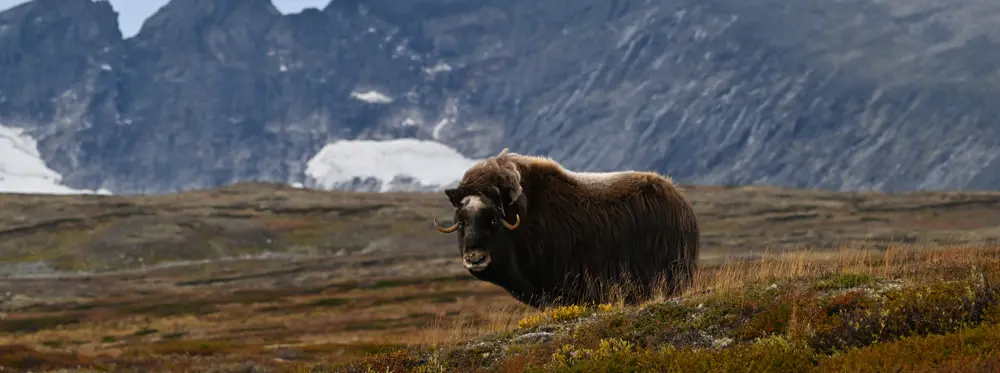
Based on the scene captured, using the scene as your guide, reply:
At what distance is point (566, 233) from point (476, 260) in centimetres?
165

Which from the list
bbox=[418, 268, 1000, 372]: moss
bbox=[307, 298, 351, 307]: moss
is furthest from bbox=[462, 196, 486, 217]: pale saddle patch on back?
bbox=[307, 298, 351, 307]: moss

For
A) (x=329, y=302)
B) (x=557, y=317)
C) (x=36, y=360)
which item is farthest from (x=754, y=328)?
(x=329, y=302)

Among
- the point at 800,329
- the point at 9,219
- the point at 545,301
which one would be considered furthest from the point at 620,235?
the point at 9,219

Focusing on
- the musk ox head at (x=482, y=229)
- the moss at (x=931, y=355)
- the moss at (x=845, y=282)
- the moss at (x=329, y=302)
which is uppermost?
the musk ox head at (x=482, y=229)

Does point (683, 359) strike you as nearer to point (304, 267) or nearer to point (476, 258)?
point (476, 258)

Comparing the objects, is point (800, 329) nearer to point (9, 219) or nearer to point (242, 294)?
point (242, 294)

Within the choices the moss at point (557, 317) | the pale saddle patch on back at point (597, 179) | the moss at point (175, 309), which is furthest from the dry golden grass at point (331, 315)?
the pale saddle patch on back at point (597, 179)

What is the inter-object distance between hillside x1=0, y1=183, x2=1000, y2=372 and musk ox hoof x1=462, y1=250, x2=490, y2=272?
2.65ft

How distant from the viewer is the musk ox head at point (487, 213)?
1507 cm

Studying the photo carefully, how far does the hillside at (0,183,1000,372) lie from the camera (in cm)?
1856

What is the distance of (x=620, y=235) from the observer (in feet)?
53.1

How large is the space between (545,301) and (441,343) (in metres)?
2.14

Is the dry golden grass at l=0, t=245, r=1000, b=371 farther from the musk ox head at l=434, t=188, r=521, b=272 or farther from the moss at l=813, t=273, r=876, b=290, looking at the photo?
the musk ox head at l=434, t=188, r=521, b=272

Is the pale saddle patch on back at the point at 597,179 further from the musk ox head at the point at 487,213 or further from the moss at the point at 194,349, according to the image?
the moss at the point at 194,349
